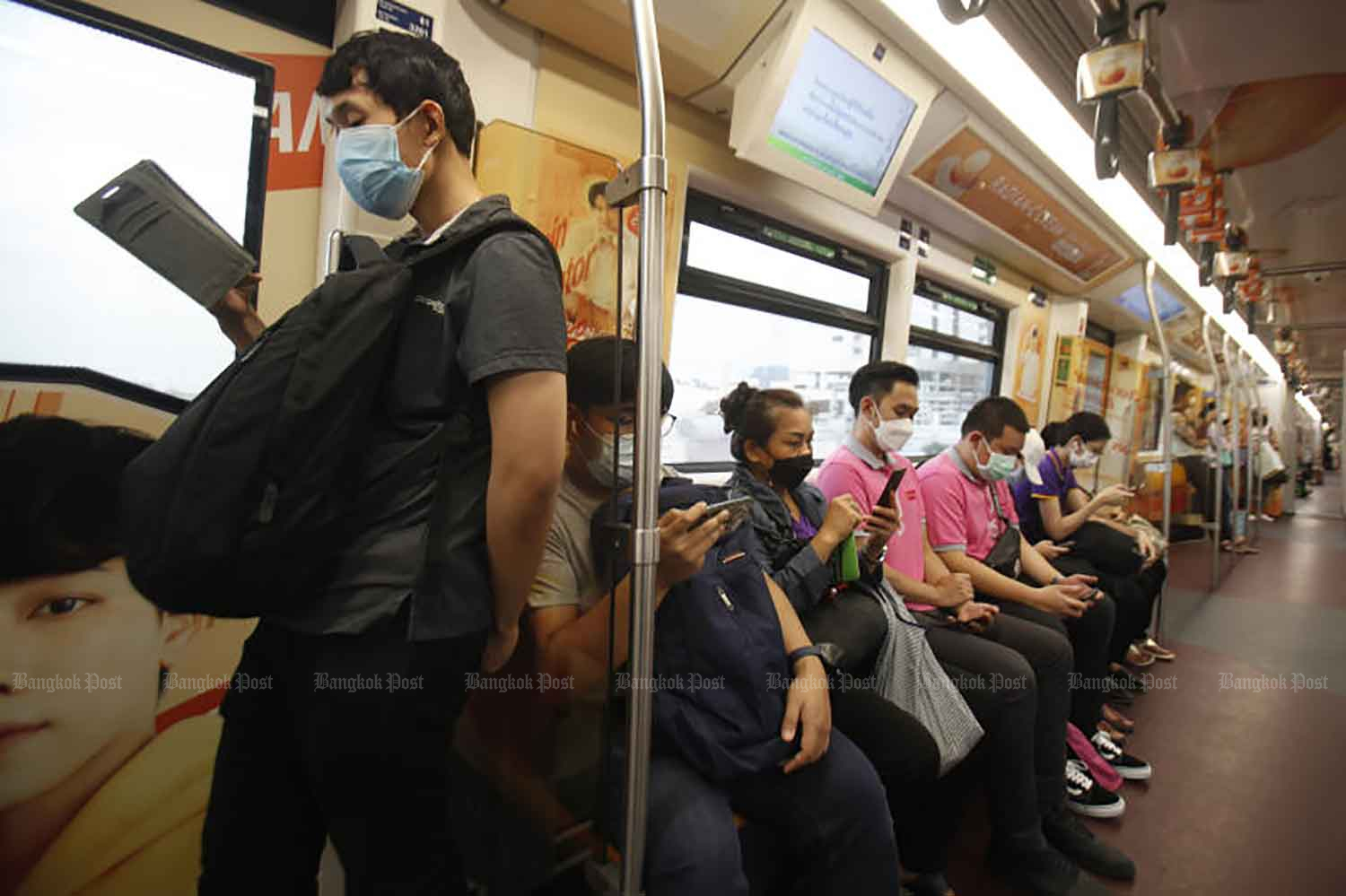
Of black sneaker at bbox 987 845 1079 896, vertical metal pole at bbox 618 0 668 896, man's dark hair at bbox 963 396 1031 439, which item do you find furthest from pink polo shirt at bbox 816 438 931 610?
vertical metal pole at bbox 618 0 668 896

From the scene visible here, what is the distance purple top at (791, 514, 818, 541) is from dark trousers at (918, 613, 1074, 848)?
59cm

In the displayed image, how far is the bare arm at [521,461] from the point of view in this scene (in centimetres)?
87

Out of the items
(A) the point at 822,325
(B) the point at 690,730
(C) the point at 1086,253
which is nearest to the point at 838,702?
(B) the point at 690,730

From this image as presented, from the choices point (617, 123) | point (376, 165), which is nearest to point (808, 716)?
point (376, 165)

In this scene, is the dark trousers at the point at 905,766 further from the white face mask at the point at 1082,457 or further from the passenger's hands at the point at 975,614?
the white face mask at the point at 1082,457

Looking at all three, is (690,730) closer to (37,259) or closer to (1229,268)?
(37,259)

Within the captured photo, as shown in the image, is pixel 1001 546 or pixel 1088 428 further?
pixel 1088 428

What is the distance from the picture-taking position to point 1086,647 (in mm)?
2688

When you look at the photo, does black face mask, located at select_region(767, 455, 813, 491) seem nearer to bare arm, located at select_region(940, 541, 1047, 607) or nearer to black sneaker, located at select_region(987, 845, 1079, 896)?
bare arm, located at select_region(940, 541, 1047, 607)

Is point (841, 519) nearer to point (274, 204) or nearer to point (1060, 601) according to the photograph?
point (1060, 601)

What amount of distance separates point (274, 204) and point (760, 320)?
2.11m

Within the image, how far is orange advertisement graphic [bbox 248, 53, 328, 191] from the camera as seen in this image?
156 cm

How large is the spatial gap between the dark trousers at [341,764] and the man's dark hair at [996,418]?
2305 millimetres

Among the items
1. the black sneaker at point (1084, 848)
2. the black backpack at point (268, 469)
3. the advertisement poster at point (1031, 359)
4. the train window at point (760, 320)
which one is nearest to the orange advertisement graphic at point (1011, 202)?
the advertisement poster at point (1031, 359)
